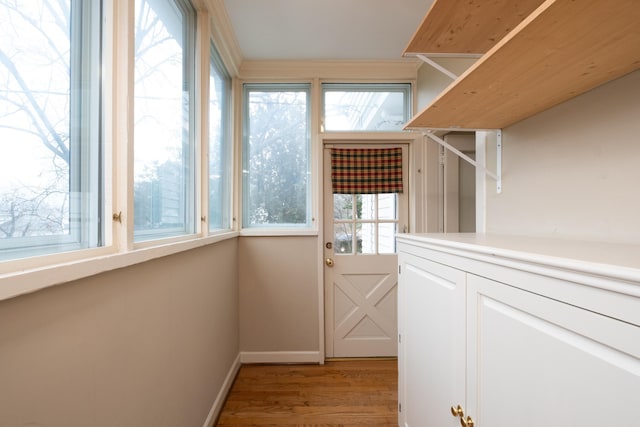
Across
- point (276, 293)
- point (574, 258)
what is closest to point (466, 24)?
point (574, 258)

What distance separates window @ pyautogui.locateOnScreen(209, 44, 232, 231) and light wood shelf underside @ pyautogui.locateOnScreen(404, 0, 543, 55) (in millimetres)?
1332

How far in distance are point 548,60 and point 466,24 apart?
0.49 m

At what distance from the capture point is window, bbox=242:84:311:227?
247 centimetres

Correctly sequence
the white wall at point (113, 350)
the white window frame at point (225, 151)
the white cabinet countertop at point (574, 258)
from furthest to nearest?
the white window frame at point (225, 151) → the white wall at point (113, 350) → the white cabinet countertop at point (574, 258)

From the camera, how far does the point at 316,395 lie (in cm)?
194

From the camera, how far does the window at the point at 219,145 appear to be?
1879mm

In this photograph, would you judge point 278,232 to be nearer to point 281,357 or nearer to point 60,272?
point 281,357

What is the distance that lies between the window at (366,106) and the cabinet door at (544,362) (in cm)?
198

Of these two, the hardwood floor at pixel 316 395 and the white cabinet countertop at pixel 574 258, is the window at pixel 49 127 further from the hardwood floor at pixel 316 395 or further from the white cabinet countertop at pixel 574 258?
the hardwood floor at pixel 316 395

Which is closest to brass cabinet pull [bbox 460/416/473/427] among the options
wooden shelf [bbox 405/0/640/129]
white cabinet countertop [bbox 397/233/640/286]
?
white cabinet countertop [bbox 397/233/640/286]

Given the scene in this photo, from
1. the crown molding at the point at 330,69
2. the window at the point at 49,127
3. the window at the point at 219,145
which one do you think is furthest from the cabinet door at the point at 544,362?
the crown molding at the point at 330,69

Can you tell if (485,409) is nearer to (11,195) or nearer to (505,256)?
(505,256)

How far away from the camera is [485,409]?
2.38 feet

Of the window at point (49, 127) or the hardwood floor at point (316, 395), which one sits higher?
the window at point (49, 127)
